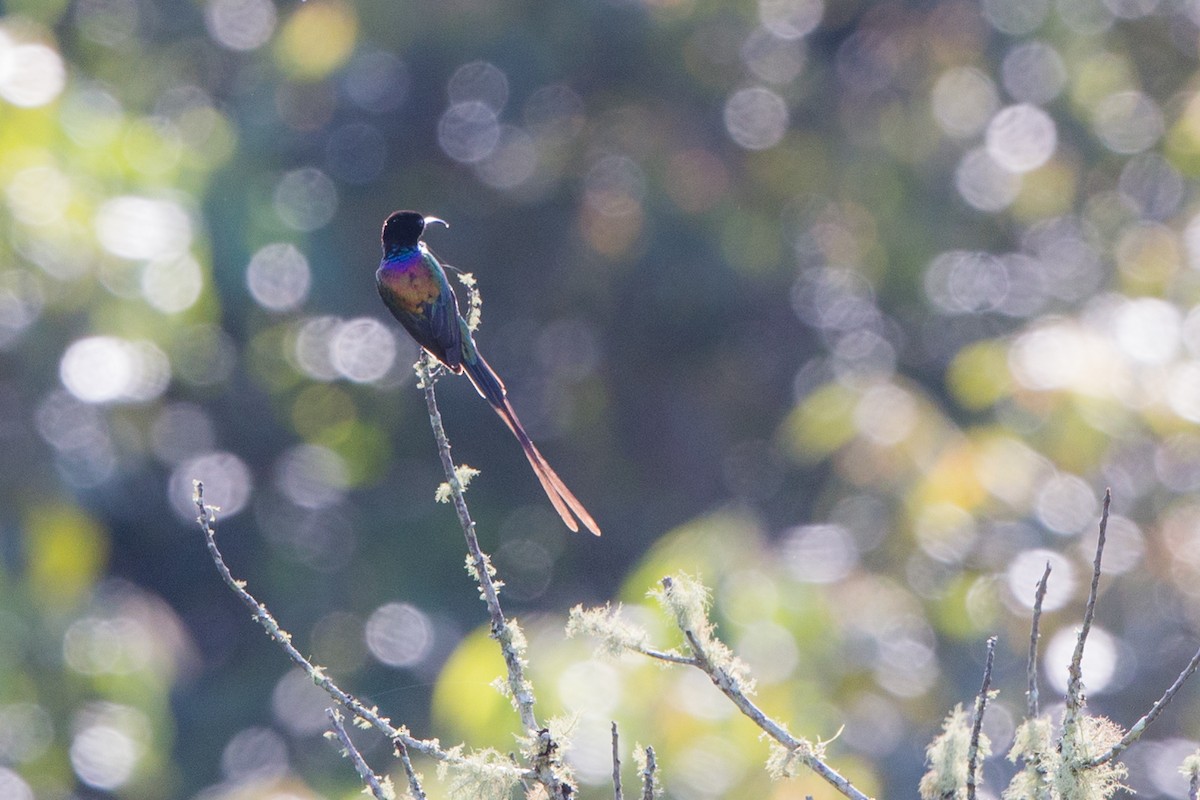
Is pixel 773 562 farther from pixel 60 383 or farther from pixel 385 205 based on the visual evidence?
pixel 385 205

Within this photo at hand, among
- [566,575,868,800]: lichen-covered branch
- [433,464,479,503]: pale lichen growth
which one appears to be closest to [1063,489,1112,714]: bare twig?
[566,575,868,800]: lichen-covered branch

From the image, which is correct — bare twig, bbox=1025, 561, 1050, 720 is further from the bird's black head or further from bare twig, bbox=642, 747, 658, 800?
the bird's black head

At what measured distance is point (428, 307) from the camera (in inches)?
149

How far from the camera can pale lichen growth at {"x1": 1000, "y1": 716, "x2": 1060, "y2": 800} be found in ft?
6.40

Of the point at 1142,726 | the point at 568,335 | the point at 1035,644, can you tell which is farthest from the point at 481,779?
the point at 568,335

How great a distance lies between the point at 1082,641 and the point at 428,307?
2.36 metres

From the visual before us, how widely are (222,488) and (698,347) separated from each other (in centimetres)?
347

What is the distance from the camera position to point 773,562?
22.5 ft

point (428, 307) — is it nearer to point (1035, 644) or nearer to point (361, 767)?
point (361, 767)

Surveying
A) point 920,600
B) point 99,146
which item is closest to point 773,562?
point 920,600

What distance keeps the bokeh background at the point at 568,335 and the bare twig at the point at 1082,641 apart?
5192 millimetres

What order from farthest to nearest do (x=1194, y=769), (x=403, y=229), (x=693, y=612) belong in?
(x=403, y=229), (x=693, y=612), (x=1194, y=769)

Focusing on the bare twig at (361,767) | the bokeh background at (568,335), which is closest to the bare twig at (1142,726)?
the bare twig at (361,767)

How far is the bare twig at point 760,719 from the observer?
1.92 metres
